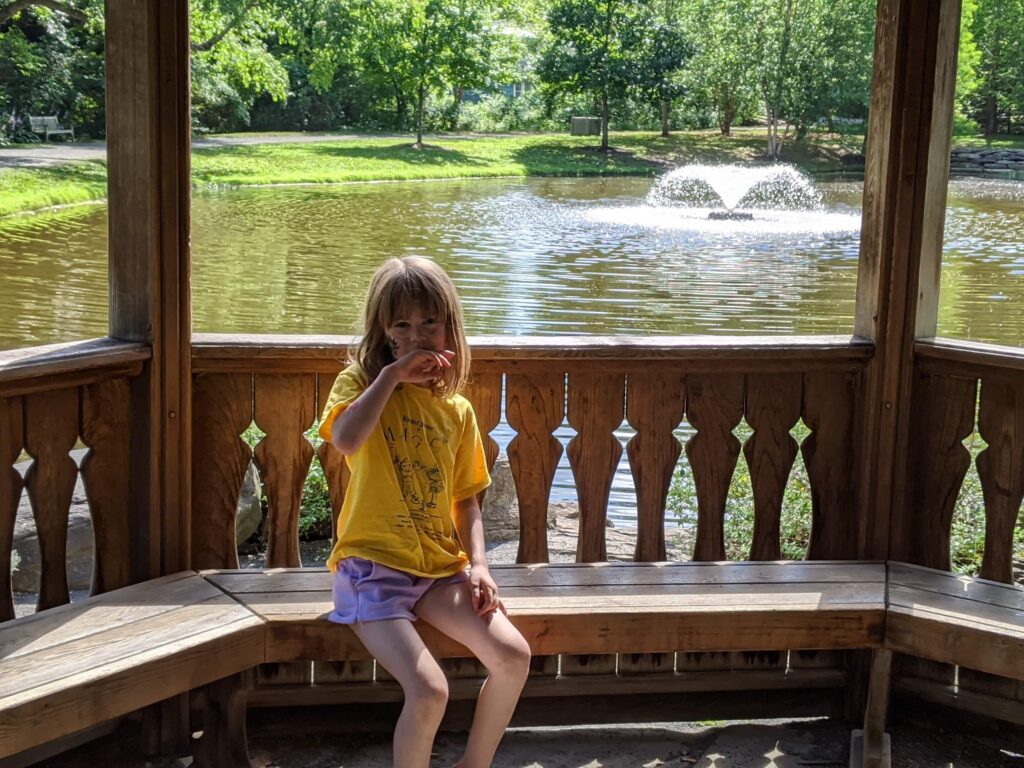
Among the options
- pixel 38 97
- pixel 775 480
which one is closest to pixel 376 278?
pixel 775 480

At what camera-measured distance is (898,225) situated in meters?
3.25

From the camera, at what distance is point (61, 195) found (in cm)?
1842

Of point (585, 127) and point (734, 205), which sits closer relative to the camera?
point (734, 205)

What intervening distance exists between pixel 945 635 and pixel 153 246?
6.84 feet

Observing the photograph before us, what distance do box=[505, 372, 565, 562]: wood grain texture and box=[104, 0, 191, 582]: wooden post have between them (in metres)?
0.86

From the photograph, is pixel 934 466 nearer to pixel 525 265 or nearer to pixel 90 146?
pixel 525 265

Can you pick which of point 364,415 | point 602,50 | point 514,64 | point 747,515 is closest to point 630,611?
point 364,415

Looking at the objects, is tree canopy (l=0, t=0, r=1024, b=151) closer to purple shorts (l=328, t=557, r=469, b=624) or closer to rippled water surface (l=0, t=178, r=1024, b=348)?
rippled water surface (l=0, t=178, r=1024, b=348)

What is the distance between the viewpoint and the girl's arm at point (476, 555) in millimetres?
2719

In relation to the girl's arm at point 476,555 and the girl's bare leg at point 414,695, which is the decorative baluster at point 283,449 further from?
the girl's bare leg at point 414,695

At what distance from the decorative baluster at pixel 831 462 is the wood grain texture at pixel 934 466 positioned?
0.14m

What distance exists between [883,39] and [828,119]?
3494 centimetres

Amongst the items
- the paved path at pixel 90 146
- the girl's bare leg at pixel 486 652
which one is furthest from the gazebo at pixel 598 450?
the paved path at pixel 90 146

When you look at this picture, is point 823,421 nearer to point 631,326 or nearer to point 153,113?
point 153,113
